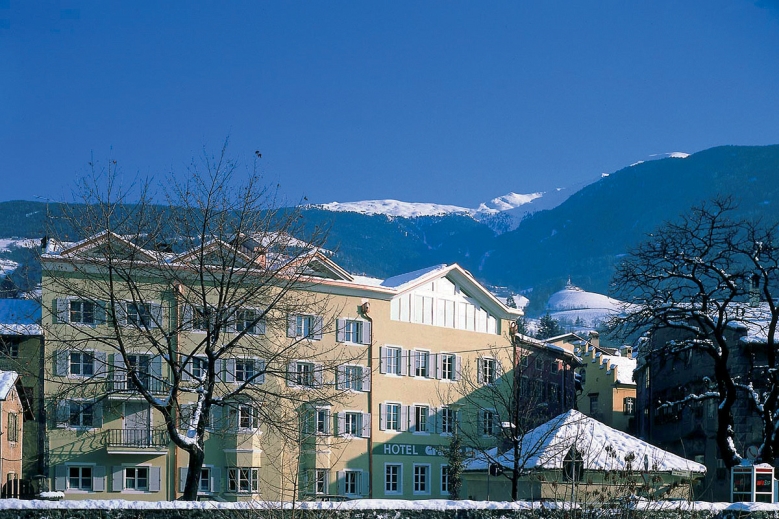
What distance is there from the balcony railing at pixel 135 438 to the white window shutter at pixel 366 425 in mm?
10997

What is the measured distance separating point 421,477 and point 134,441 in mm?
16440

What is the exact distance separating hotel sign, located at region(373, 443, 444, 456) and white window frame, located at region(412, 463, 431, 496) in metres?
0.66

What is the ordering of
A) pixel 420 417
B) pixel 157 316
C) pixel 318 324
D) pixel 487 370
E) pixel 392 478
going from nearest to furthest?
pixel 157 316 → pixel 318 324 → pixel 392 478 → pixel 420 417 → pixel 487 370

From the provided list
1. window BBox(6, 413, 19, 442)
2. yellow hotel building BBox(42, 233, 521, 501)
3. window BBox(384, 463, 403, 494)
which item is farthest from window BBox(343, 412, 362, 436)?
window BBox(6, 413, 19, 442)

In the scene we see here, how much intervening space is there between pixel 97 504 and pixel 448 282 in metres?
47.6

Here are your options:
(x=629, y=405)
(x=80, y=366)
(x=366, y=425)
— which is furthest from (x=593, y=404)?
(x=80, y=366)

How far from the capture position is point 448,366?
6569 cm

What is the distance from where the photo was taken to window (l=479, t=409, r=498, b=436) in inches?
2534

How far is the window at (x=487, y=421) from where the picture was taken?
64375 mm

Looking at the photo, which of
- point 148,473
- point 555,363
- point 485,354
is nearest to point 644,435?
point 555,363

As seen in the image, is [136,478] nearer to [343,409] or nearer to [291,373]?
[343,409]

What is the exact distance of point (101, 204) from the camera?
33.1 meters

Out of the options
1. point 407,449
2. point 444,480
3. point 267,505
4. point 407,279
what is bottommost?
point 444,480

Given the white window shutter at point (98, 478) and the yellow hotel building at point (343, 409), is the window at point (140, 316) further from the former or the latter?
the white window shutter at point (98, 478)
